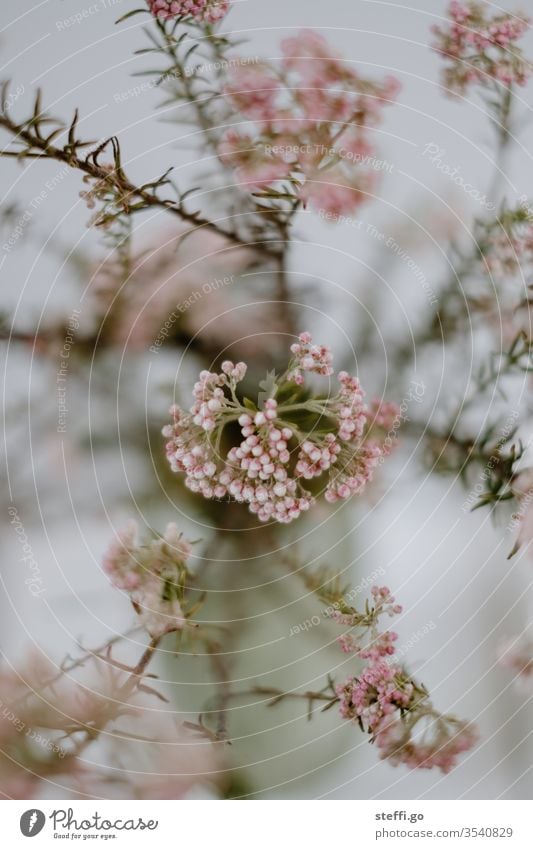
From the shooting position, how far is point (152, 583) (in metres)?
0.73

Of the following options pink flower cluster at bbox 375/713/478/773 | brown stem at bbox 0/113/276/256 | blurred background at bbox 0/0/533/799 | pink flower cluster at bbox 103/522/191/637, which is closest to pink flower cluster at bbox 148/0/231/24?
blurred background at bbox 0/0/533/799

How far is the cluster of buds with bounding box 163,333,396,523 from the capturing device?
72cm

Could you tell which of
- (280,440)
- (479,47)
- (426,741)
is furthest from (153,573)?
(479,47)

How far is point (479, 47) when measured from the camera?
760mm

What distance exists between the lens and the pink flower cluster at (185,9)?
2.41 ft

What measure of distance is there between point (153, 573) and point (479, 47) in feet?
2.05

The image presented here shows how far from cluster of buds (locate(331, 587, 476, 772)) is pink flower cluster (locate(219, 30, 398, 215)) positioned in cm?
41

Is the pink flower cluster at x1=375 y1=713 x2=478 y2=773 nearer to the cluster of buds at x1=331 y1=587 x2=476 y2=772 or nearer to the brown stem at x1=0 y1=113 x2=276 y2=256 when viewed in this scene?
the cluster of buds at x1=331 y1=587 x2=476 y2=772

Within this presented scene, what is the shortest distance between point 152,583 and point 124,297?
282 millimetres

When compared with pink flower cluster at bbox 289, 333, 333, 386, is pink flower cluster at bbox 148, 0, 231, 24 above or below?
above

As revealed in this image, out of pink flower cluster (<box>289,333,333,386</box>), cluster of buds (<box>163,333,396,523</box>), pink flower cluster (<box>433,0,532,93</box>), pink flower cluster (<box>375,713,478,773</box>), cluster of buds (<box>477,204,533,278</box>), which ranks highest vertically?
pink flower cluster (<box>433,0,532,93</box>)

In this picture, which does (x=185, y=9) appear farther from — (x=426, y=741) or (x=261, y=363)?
(x=426, y=741)

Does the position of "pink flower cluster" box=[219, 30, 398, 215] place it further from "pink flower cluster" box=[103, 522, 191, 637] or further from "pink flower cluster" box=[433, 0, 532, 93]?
"pink flower cluster" box=[103, 522, 191, 637]
